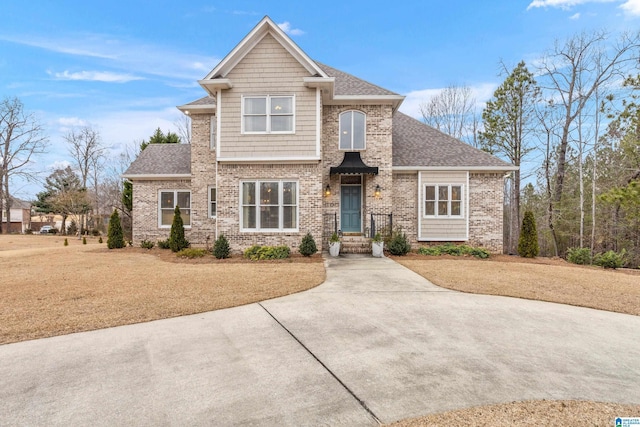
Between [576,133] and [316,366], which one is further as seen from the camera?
[576,133]

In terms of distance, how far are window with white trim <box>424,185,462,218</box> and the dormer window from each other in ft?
12.2

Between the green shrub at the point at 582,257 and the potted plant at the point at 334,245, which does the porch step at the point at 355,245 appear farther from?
the green shrub at the point at 582,257

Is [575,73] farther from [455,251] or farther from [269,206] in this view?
[269,206]

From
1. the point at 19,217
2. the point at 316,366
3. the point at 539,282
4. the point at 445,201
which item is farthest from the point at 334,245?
the point at 19,217

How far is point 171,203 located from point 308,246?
8657 mm

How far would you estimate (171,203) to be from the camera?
16312mm

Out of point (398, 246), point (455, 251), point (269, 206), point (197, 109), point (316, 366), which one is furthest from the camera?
point (197, 109)

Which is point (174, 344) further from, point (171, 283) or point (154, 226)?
point (154, 226)

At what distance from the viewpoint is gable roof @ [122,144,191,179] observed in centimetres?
1591

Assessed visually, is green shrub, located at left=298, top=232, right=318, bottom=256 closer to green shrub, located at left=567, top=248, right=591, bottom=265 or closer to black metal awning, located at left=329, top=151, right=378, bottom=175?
black metal awning, located at left=329, top=151, right=378, bottom=175

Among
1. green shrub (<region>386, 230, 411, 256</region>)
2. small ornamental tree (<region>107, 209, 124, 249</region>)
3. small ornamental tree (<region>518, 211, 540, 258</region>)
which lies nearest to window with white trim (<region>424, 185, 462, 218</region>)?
green shrub (<region>386, 230, 411, 256</region>)

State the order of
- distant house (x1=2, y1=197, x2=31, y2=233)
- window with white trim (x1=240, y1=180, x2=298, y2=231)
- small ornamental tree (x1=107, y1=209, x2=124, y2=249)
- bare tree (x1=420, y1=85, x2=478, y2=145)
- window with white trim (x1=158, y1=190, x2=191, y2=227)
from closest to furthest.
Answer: window with white trim (x1=240, y1=180, x2=298, y2=231) → small ornamental tree (x1=107, y1=209, x2=124, y2=249) → window with white trim (x1=158, y1=190, x2=191, y2=227) → bare tree (x1=420, y1=85, x2=478, y2=145) → distant house (x1=2, y1=197, x2=31, y2=233)

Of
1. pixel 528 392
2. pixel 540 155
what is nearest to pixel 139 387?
pixel 528 392

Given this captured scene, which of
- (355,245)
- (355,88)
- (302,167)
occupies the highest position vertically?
(355,88)
